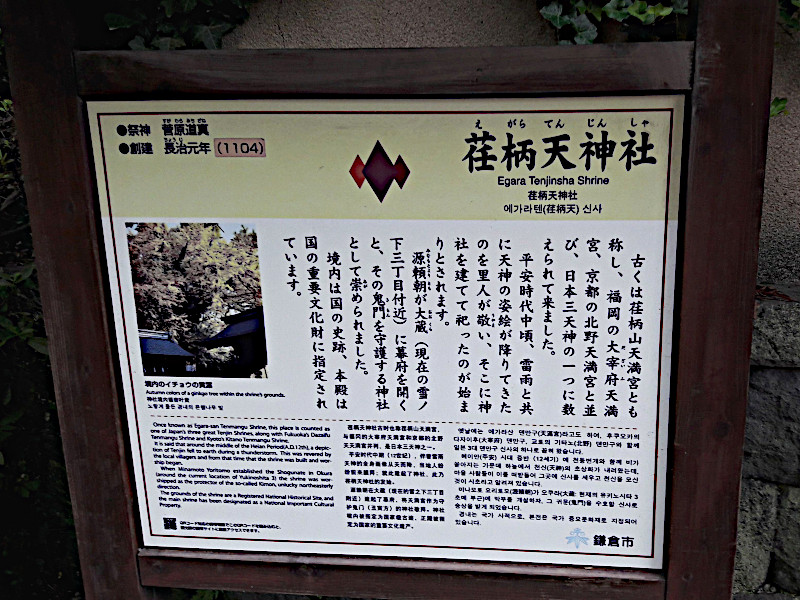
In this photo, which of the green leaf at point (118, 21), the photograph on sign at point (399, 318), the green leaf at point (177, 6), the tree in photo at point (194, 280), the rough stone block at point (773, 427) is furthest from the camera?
the rough stone block at point (773, 427)

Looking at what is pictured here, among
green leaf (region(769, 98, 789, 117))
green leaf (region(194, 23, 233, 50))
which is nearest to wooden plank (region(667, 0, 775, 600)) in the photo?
green leaf (region(769, 98, 789, 117))

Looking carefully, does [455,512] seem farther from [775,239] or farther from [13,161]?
→ [13,161]

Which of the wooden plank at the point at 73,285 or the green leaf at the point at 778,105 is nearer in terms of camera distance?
the wooden plank at the point at 73,285

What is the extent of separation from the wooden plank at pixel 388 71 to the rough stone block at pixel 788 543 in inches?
68.9

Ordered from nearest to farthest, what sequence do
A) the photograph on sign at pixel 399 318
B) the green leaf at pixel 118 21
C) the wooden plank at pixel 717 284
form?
the wooden plank at pixel 717 284
the photograph on sign at pixel 399 318
the green leaf at pixel 118 21

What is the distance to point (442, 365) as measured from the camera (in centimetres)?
206

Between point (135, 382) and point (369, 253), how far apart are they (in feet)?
3.12

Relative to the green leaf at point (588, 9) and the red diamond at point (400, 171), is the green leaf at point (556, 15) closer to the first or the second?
the green leaf at point (588, 9)

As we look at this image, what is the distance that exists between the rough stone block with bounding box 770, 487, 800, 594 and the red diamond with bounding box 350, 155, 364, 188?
2081 mm

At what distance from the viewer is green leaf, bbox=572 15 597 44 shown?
223cm

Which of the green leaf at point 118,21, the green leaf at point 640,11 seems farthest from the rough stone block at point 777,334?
the green leaf at point 118,21

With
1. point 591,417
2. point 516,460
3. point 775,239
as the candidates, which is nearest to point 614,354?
point 591,417

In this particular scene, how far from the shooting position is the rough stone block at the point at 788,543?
2494mm

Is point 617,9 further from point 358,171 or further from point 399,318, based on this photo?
point 399,318
